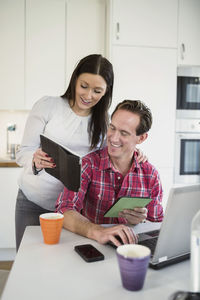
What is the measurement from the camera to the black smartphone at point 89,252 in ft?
3.17

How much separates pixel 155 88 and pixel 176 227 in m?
2.22

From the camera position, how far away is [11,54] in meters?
3.03

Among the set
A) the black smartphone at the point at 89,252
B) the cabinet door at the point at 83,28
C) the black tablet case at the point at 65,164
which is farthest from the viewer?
the cabinet door at the point at 83,28

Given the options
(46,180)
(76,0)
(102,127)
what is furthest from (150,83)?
(46,180)

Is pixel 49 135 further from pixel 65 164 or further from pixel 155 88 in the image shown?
pixel 155 88

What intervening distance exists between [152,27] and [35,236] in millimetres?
2371

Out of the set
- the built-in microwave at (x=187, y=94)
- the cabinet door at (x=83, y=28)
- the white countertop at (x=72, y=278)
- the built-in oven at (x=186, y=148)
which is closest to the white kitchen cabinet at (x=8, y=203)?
the cabinet door at (x=83, y=28)

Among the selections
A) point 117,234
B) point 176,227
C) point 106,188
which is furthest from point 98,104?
point 176,227

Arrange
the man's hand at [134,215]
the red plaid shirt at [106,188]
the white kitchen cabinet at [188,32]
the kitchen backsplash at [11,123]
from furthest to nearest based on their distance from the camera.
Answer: the kitchen backsplash at [11,123] → the white kitchen cabinet at [188,32] → the red plaid shirt at [106,188] → the man's hand at [134,215]

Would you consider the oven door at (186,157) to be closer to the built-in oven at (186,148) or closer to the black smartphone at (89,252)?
the built-in oven at (186,148)

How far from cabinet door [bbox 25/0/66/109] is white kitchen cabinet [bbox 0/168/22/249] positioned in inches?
27.4

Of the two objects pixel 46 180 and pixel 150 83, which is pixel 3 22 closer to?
pixel 150 83

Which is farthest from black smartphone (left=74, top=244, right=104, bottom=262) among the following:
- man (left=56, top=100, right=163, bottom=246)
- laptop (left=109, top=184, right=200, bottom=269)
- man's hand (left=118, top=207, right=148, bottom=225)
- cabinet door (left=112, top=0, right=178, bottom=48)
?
cabinet door (left=112, top=0, right=178, bottom=48)

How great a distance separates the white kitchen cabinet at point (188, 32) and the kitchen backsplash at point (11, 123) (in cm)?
170
